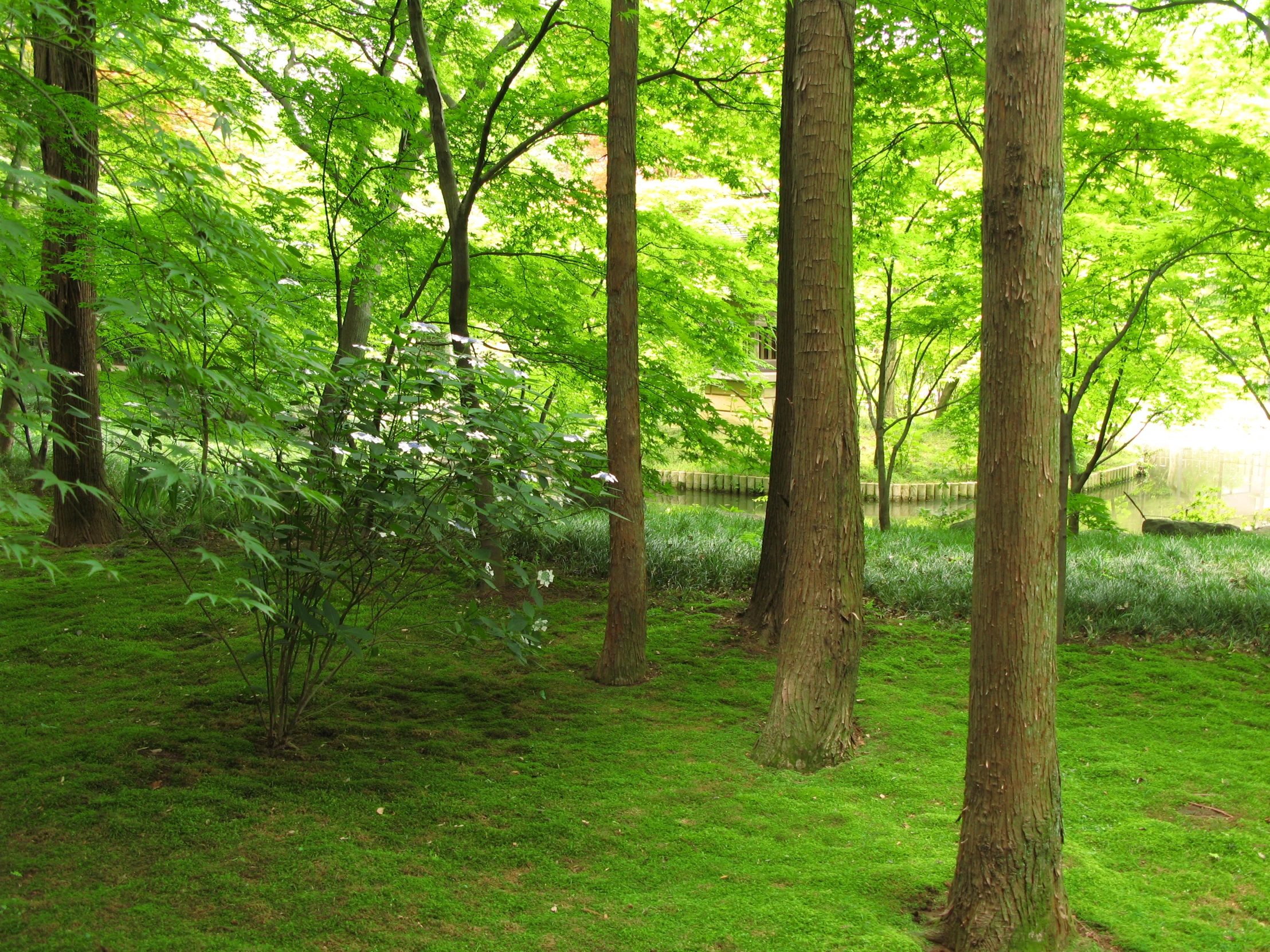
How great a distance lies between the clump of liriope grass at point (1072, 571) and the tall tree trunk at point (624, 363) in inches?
59.8

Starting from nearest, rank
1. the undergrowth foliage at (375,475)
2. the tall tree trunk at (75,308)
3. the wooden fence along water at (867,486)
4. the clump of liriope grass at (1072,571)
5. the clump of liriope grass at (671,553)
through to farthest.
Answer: the undergrowth foliage at (375,475) → the tall tree trunk at (75,308) → the clump of liriope grass at (1072,571) → the clump of liriope grass at (671,553) → the wooden fence along water at (867,486)

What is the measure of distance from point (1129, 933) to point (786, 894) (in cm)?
106

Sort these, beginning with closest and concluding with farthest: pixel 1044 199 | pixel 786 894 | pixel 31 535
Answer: pixel 31 535, pixel 1044 199, pixel 786 894

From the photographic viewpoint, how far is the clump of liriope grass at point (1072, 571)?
21.2ft

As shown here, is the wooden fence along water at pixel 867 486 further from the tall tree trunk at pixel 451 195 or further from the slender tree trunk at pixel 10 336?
the tall tree trunk at pixel 451 195

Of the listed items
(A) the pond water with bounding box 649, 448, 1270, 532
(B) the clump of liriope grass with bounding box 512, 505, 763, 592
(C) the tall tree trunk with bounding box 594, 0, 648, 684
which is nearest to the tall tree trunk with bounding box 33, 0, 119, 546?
(C) the tall tree trunk with bounding box 594, 0, 648, 684

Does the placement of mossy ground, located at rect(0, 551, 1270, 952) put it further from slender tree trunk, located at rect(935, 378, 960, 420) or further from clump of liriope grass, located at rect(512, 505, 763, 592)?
slender tree trunk, located at rect(935, 378, 960, 420)

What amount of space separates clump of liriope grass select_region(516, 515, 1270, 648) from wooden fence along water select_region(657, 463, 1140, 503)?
265 inches

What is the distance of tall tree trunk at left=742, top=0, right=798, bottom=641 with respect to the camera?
5.82 meters

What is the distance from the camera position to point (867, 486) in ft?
51.3

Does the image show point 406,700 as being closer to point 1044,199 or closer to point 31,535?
point 31,535

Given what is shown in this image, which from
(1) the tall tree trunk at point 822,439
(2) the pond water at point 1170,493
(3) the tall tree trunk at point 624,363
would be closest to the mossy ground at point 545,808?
(1) the tall tree trunk at point 822,439

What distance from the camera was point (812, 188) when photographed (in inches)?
159

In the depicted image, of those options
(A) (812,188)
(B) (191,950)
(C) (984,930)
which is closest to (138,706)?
(B) (191,950)
